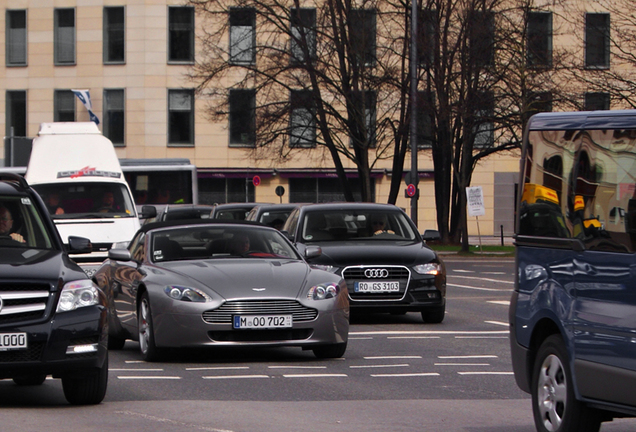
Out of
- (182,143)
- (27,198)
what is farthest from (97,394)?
(182,143)

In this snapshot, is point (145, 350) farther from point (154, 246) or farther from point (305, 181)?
point (305, 181)

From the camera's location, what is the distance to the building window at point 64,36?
63.4 m

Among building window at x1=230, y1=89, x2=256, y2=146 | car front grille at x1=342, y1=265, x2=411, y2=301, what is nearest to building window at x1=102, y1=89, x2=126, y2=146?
building window at x1=230, y1=89, x2=256, y2=146

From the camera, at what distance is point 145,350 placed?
487 inches

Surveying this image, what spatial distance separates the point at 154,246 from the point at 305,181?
51.4 metres

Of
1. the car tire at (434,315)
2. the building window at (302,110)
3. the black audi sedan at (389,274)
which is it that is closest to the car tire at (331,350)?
the black audi sedan at (389,274)

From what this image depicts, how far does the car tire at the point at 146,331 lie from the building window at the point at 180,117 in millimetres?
51115

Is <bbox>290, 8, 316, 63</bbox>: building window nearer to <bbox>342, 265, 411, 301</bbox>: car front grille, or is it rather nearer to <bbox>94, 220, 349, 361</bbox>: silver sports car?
<bbox>342, 265, 411, 301</bbox>: car front grille

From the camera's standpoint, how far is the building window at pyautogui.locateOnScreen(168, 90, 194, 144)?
6316cm

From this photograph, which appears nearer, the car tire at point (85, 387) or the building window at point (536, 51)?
the car tire at point (85, 387)

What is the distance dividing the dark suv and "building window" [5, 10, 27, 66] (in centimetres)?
5667

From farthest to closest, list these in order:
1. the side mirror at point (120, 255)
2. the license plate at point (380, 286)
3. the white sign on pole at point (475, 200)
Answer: the white sign on pole at point (475, 200) < the license plate at point (380, 286) < the side mirror at point (120, 255)

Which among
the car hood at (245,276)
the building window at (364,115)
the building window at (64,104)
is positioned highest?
the building window at (64,104)

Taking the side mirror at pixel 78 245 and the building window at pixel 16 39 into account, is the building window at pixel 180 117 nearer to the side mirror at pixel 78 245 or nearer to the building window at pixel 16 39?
the building window at pixel 16 39
